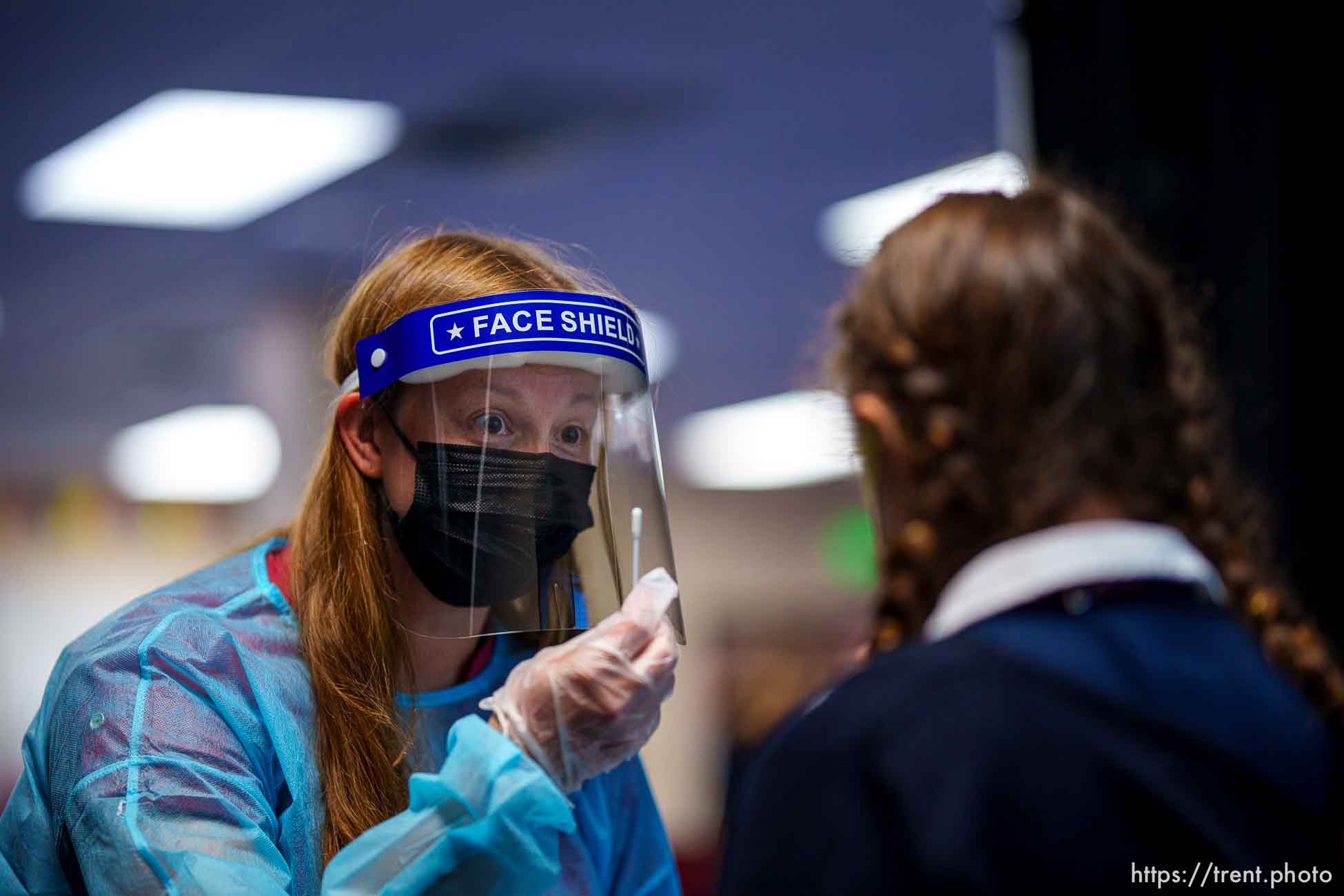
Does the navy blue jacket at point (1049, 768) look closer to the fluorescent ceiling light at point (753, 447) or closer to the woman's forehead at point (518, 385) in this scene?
the woman's forehead at point (518, 385)

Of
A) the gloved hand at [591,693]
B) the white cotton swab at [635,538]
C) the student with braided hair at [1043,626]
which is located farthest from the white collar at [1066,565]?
the white cotton swab at [635,538]

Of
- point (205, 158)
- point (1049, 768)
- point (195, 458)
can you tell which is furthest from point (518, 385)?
point (195, 458)

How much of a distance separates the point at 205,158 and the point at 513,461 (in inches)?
98.3

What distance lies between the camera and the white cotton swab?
1.62 metres

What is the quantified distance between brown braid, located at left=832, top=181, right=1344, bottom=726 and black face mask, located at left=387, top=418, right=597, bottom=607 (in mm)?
596

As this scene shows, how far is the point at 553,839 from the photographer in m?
1.42

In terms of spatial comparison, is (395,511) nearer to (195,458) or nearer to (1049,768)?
(1049,768)

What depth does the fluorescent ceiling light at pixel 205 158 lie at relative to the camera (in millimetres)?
3479

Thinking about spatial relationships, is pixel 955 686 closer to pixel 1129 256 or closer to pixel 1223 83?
pixel 1129 256

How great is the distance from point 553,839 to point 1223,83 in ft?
8.03

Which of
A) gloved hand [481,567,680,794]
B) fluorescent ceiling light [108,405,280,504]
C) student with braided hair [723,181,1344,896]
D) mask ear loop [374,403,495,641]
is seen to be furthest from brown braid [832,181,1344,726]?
fluorescent ceiling light [108,405,280,504]

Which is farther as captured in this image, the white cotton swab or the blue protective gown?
the white cotton swab

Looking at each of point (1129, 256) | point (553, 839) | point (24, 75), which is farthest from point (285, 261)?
point (1129, 256)

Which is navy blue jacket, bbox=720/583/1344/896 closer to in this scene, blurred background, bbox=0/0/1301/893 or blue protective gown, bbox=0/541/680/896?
blurred background, bbox=0/0/1301/893
